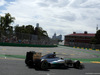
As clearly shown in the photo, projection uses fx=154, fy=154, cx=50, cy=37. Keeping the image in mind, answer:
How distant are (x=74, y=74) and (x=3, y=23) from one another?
4677cm

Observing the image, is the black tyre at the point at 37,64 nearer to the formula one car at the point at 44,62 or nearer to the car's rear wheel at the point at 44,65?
the formula one car at the point at 44,62

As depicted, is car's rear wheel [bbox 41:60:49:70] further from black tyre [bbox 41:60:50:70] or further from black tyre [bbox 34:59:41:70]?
black tyre [bbox 34:59:41:70]

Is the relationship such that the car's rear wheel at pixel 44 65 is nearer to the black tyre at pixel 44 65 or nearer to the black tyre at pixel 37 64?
the black tyre at pixel 44 65

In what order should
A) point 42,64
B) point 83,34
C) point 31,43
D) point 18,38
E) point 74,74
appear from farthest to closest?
point 83,34
point 31,43
point 18,38
point 42,64
point 74,74

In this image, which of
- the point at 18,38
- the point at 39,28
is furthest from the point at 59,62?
the point at 39,28

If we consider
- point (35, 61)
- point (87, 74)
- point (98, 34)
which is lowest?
point (87, 74)

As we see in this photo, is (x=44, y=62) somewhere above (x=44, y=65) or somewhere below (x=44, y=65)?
above

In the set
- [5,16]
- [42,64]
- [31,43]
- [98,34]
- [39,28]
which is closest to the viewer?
[42,64]

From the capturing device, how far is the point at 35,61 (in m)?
9.55

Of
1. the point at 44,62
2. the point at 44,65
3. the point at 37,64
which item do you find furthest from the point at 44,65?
the point at 37,64

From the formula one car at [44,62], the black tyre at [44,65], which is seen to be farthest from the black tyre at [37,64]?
the black tyre at [44,65]

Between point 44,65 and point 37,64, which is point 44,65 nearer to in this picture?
point 44,65

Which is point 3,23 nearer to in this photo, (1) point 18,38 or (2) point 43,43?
(2) point 43,43

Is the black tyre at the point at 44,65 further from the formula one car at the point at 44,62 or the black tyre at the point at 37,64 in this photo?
the black tyre at the point at 37,64
